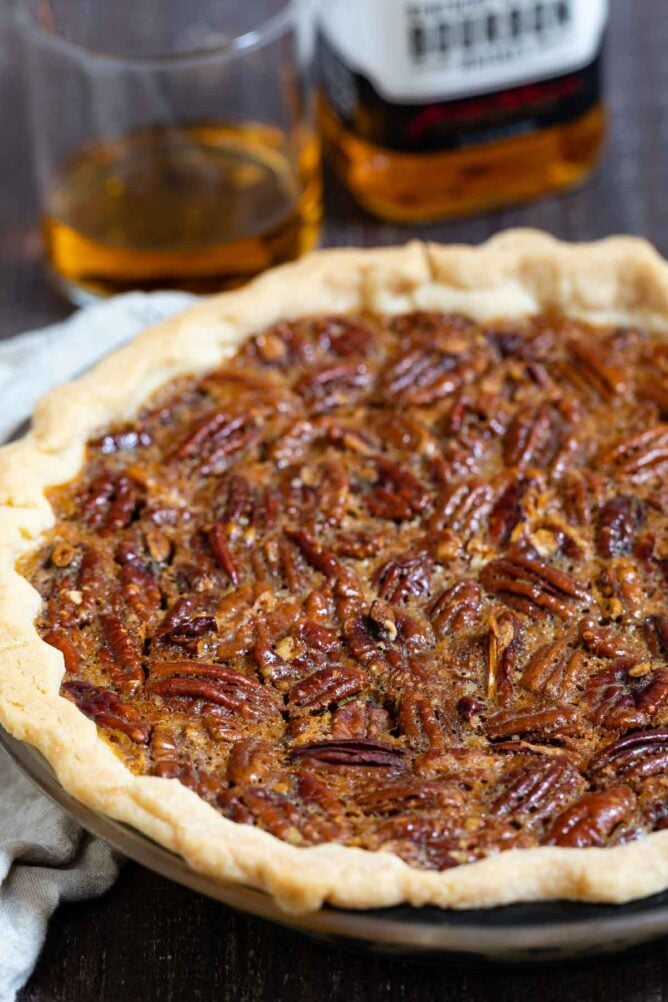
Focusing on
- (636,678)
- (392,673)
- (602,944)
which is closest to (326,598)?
(392,673)

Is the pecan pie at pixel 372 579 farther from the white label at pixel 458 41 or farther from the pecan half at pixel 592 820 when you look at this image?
the white label at pixel 458 41

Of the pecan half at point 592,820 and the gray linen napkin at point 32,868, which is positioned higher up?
the pecan half at point 592,820

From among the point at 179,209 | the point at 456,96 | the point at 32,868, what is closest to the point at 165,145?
the point at 179,209

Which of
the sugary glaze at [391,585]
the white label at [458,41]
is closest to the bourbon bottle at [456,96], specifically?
the white label at [458,41]

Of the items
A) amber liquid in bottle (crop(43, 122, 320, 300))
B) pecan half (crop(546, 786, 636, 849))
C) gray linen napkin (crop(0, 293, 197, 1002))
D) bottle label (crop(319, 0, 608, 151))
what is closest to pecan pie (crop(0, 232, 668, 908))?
pecan half (crop(546, 786, 636, 849))

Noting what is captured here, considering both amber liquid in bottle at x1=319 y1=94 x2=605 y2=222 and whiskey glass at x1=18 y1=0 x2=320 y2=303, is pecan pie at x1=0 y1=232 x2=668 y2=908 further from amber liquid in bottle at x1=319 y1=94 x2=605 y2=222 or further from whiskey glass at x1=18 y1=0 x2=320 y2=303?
amber liquid in bottle at x1=319 y1=94 x2=605 y2=222

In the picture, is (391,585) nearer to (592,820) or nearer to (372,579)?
(372,579)
